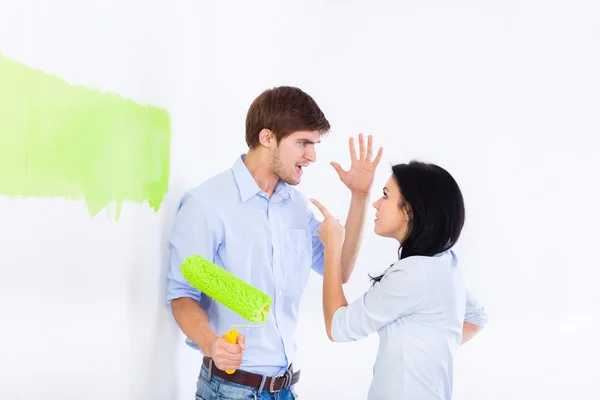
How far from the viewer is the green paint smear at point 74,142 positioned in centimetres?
94

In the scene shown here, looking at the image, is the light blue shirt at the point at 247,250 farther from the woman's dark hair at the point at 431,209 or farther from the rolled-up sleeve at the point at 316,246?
the woman's dark hair at the point at 431,209

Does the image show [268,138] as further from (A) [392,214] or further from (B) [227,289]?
(B) [227,289]

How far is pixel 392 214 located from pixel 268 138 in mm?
399

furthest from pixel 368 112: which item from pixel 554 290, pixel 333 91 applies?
pixel 554 290

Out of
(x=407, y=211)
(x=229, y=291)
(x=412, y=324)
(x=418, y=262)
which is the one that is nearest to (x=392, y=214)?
(x=407, y=211)

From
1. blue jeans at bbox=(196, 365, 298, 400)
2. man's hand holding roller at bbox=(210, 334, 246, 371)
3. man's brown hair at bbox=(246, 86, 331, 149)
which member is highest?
man's brown hair at bbox=(246, 86, 331, 149)

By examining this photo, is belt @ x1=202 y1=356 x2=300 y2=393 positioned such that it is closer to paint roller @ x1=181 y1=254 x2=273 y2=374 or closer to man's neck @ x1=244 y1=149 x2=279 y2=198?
paint roller @ x1=181 y1=254 x2=273 y2=374

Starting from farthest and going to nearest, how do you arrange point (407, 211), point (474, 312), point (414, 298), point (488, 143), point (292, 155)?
point (488, 143), point (474, 312), point (292, 155), point (407, 211), point (414, 298)

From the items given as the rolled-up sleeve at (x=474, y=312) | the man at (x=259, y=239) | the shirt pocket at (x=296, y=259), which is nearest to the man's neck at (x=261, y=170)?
the man at (x=259, y=239)

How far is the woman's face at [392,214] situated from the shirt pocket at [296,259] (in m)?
0.25

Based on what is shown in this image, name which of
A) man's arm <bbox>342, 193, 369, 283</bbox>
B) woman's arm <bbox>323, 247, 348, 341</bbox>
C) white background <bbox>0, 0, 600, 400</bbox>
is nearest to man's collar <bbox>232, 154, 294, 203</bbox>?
woman's arm <bbox>323, 247, 348, 341</bbox>

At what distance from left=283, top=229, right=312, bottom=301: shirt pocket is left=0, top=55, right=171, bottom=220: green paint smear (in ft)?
1.29

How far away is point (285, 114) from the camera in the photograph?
1751 millimetres

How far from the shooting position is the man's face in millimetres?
1751
